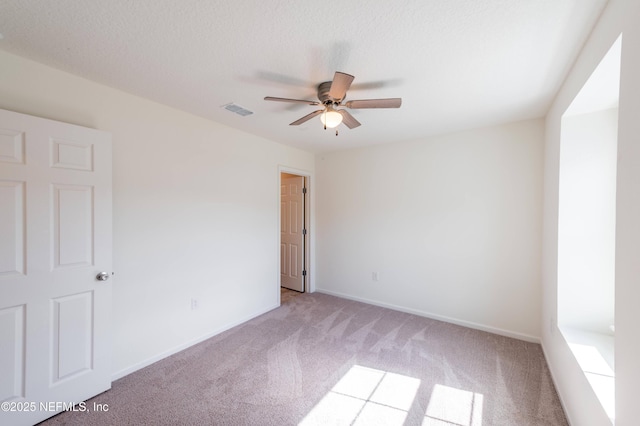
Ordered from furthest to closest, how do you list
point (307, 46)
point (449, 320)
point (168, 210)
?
point (449, 320) → point (168, 210) → point (307, 46)

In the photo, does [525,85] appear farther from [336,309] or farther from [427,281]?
[336,309]

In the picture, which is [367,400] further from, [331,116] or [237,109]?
[237,109]

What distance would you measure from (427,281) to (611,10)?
2.94m

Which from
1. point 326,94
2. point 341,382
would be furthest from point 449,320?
point 326,94

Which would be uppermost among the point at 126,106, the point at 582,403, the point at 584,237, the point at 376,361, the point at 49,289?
the point at 126,106

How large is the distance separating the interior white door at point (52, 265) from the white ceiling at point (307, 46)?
0.59 metres

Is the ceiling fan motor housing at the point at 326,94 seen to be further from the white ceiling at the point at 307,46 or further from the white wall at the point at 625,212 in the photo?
the white wall at the point at 625,212

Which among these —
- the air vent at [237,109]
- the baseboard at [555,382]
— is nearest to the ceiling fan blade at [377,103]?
the air vent at [237,109]

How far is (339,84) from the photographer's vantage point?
165 cm

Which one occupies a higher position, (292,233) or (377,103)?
(377,103)

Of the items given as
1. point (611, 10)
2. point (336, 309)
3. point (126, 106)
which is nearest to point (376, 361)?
point (336, 309)

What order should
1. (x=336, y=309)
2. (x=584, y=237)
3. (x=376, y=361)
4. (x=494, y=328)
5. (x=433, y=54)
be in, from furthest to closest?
1. (x=336, y=309)
2. (x=494, y=328)
3. (x=376, y=361)
4. (x=584, y=237)
5. (x=433, y=54)

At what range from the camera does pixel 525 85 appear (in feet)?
6.76

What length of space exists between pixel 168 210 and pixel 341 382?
2231mm
